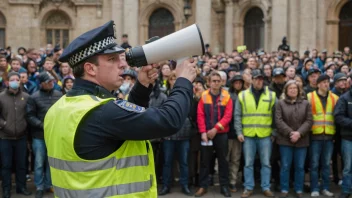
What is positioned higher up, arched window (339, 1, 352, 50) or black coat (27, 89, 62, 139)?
arched window (339, 1, 352, 50)

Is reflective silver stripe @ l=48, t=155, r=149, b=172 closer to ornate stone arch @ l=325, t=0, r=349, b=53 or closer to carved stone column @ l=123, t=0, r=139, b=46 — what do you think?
ornate stone arch @ l=325, t=0, r=349, b=53

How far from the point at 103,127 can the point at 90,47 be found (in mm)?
484

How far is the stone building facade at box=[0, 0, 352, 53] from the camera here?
82.8 feet

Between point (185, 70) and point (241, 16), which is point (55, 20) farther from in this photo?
point (185, 70)

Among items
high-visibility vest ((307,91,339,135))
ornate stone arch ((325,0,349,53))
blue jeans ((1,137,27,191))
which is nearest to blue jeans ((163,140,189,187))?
high-visibility vest ((307,91,339,135))

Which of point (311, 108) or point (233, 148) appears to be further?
point (233, 148)

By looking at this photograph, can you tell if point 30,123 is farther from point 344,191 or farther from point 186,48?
point 186,48

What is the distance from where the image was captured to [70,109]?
2771 mm

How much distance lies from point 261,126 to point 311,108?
98 cm

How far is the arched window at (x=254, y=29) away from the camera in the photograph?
2795cm

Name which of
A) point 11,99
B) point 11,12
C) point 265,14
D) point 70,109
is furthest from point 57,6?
point 70,109

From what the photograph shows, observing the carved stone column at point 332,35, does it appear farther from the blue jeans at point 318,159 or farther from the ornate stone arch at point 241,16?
the blue jeans at point 318,159

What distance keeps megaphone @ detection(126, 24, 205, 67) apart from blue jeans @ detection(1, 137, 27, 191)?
671 centimetres

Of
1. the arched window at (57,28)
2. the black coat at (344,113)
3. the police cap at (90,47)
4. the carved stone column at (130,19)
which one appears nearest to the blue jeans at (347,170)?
the black coat at (344,113)
